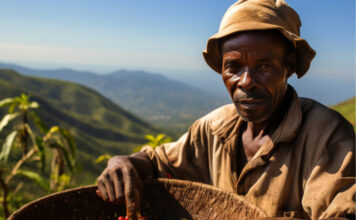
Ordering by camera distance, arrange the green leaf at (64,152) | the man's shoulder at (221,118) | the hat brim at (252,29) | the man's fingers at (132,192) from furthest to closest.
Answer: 1. the green leaf at (64,152)
2. the man's shoulder at (221,118)
3. the man's fingers at (132,192)
4. the hat brim at (252,29)

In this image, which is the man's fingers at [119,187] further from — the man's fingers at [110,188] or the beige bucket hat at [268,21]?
the beige bucket hat at [268,21]

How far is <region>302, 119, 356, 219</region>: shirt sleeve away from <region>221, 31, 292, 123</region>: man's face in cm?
40

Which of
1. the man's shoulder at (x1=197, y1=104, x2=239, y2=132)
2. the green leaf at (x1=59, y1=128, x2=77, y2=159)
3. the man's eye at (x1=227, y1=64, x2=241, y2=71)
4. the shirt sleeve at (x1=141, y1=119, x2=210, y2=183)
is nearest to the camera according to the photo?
the man's eye at (x1=227, y1=64, x2=241, y2=71)

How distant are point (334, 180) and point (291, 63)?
79cm

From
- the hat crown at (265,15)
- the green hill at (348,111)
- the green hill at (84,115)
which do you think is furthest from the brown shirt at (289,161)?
the green hill at (84,115)

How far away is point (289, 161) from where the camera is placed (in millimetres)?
1952

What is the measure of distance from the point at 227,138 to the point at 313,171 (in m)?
0.66

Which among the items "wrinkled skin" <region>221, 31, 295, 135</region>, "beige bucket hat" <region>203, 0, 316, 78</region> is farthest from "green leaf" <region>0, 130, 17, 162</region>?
"wrinkled skin" <region>221, 31, 295, 135</region>

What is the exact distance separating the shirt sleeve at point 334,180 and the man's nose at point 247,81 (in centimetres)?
52

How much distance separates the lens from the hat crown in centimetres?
189

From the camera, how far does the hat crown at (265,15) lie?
1.89 metres

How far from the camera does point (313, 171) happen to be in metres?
1.80

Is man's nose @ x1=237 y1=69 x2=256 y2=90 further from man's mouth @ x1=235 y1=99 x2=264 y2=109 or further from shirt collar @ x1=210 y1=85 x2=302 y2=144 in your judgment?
shirt collar @ x1=210 y1=85 x2=302 y2=144

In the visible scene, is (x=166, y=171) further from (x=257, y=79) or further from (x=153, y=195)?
(x=257, y=79)
